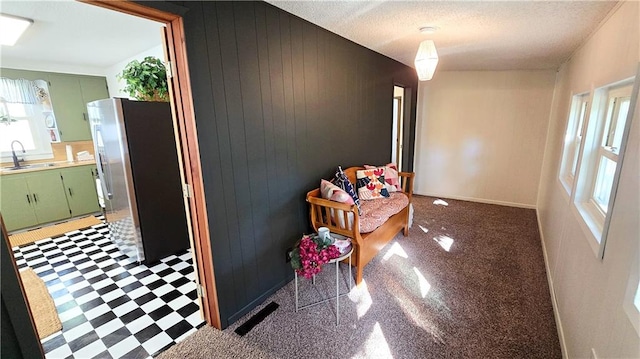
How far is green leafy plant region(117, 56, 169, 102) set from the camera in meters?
2.71

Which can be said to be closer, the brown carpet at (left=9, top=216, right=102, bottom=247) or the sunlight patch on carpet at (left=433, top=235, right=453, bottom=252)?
the sunlight patch on carpet at (left=433, top=235, right=453, bottom=252)

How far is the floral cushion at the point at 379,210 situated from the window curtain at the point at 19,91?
5.12m

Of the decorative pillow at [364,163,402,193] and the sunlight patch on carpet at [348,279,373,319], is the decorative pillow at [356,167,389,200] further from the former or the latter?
the sunlight patch on carpet at [348,279,373,319]

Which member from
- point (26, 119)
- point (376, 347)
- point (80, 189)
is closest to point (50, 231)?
point (80, 189)

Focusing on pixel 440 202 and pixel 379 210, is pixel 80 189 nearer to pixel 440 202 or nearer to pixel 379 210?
pixel 379 210

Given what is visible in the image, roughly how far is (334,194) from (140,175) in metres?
1.94

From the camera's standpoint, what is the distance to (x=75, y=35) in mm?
2857

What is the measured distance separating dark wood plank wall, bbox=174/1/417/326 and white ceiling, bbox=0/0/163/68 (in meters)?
1.31

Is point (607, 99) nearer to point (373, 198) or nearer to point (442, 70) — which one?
point (373, 198)

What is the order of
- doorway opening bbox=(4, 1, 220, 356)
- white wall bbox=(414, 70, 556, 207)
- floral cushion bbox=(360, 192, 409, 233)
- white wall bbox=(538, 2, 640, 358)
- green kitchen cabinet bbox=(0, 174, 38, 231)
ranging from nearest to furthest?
white wall bbox=(538, 2, 640, 358)
doorway opening bbox=(4, 1, 220, 356)
floral cushion bbox=(360, 192, 409, 233)
green kitchen cabinet bbox=(0, 174, 38, 231)
white wall bbox=(414, 70, 556, 207)

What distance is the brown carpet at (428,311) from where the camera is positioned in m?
1.83

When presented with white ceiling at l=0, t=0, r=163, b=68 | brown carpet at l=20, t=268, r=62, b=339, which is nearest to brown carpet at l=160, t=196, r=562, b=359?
brown carpet at l=20, t=268, r=62, b=339

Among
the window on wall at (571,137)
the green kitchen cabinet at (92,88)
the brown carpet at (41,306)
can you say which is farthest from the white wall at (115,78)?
the window on wall at (571,137)

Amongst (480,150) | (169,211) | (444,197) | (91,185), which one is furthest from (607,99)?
(91,185)
